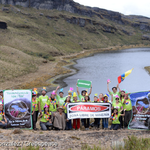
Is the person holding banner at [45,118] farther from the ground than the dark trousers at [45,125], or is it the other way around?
the person holding banner at [45,118]

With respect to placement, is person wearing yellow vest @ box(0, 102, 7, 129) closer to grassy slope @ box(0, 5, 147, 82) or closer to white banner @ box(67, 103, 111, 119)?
white banner @ box(67, 103, 111, 119)

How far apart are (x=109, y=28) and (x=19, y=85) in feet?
413

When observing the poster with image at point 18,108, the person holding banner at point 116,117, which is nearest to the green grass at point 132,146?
the person holding banner at point 116,117

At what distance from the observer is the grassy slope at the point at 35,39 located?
131 feet

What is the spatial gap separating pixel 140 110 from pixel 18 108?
17.6 ft

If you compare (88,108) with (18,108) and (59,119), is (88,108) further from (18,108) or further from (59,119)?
(18,108)

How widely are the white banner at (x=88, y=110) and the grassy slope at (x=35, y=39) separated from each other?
22.1 m

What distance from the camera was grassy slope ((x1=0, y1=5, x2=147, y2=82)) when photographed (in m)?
39.9

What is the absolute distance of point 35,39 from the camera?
70500 millimetres

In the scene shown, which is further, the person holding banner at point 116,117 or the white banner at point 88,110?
the white banner at point 88,110

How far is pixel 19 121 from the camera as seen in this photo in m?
9.41

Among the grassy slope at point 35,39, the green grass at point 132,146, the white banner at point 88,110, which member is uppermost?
the grassy slope at point 35,39

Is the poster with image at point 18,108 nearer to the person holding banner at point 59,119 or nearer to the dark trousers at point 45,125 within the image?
the dark trousers at point 45,125

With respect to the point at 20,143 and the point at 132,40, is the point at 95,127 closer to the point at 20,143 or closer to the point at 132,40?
the point at 20,143
